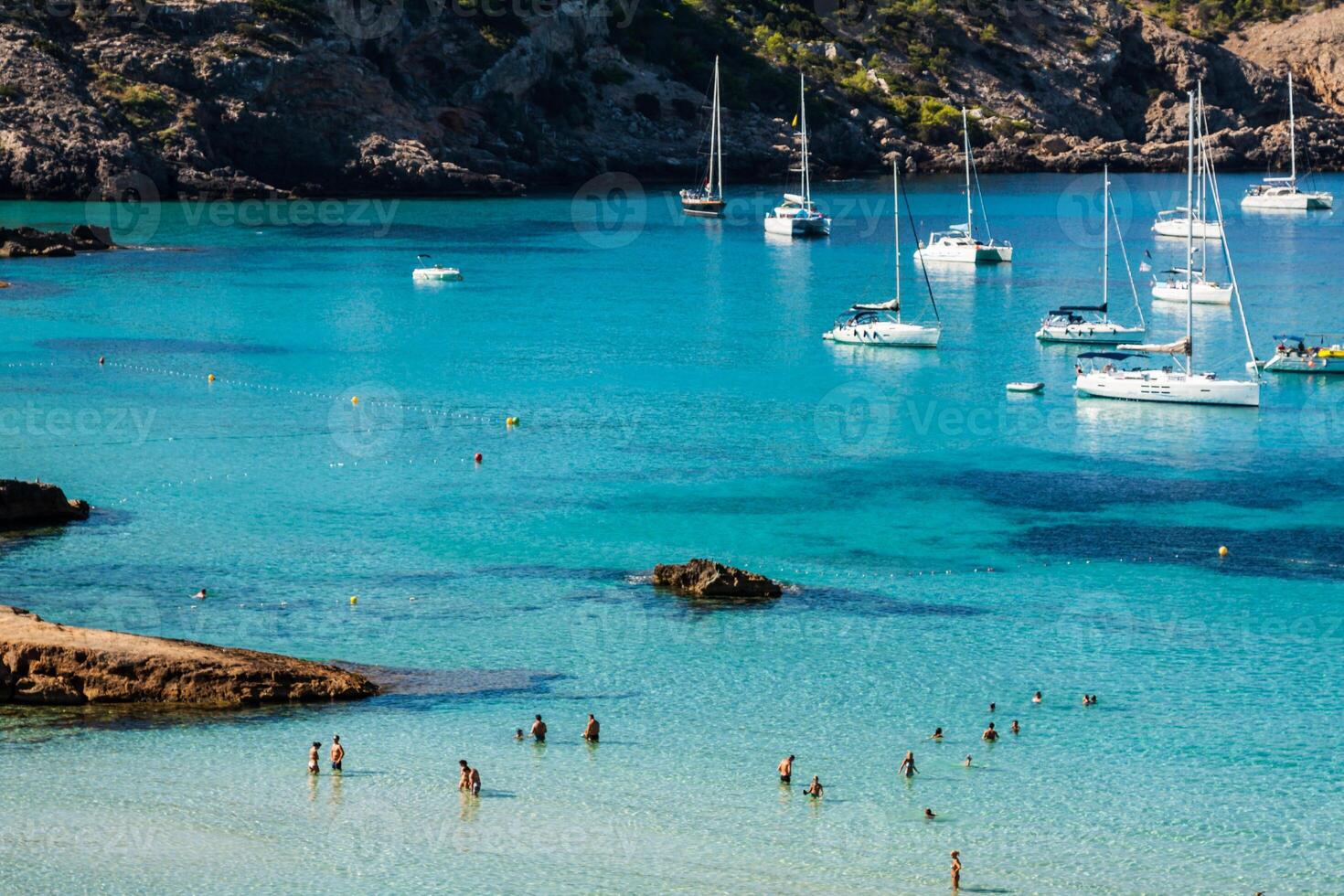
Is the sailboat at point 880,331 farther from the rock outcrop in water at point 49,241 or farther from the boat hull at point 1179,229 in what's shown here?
the rock outcrop in water at point 49,241

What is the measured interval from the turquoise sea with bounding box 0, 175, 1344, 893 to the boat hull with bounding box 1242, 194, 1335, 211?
7363 cm

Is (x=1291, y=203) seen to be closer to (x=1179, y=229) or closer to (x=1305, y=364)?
(x=1179, y=229)

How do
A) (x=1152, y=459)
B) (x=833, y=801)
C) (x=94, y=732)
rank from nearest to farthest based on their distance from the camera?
(x=833, y=801), (x=94, y=732), (x=1152, y=459)

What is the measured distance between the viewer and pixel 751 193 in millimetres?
191625

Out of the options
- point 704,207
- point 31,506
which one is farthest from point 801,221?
point 31,506

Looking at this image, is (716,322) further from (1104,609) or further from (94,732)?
(94,732)

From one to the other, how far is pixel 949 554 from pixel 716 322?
51575mm

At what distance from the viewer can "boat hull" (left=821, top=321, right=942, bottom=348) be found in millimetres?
101125

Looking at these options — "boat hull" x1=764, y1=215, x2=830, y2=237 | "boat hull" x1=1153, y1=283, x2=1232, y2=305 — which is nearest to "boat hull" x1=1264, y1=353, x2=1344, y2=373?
"boat hull" x1=1153, y1=283, x2=1232, y2=305

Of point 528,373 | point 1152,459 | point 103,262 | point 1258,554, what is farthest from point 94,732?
point 103,262

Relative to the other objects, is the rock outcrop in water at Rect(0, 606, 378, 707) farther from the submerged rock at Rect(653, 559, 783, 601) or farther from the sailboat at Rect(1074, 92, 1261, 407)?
the sailboat at Rect(1074, 92, 1261, 407)

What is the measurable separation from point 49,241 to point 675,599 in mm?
91806

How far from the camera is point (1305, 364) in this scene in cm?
9238

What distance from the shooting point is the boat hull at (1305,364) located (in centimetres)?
9238
